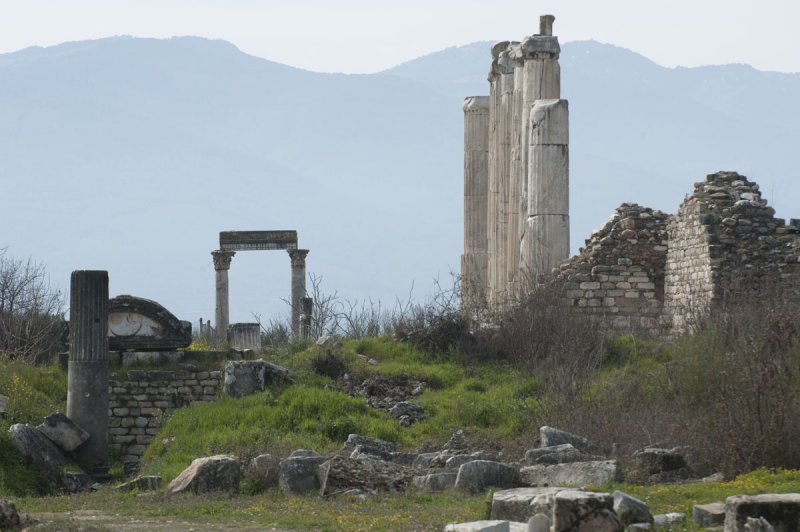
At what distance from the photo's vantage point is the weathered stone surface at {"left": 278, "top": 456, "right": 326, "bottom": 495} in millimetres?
16562

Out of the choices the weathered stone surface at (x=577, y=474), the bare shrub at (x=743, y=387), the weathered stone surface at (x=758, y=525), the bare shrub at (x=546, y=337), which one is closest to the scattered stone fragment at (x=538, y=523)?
the weathered stone surface at (x=758, y=525)

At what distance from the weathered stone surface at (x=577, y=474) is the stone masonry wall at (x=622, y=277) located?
1163 cm

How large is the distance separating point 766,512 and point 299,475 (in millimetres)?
6439

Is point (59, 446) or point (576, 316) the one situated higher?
point (576, 316)

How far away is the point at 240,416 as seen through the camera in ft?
70.8

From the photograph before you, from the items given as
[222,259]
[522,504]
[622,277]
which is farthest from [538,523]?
[222,259]

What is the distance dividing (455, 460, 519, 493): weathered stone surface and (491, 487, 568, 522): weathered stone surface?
6.27 feet

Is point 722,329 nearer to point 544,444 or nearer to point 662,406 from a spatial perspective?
point 662,406

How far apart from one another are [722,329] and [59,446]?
32.4ft

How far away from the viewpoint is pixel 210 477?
17.0 metres

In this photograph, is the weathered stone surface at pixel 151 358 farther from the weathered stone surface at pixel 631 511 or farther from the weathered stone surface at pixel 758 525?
the weathered stone surface at pixel 758 525

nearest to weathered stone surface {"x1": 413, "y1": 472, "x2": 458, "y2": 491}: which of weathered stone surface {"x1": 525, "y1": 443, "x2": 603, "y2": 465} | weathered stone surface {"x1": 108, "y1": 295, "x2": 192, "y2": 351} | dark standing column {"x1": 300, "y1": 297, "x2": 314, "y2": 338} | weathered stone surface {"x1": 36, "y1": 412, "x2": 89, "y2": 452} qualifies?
weathered stone surface {"x1": 525, "y1": 443, "x2": 603, "y2": 465}

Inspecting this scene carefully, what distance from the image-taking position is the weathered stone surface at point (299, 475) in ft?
54.3

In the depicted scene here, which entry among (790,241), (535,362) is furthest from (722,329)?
(790,241)
